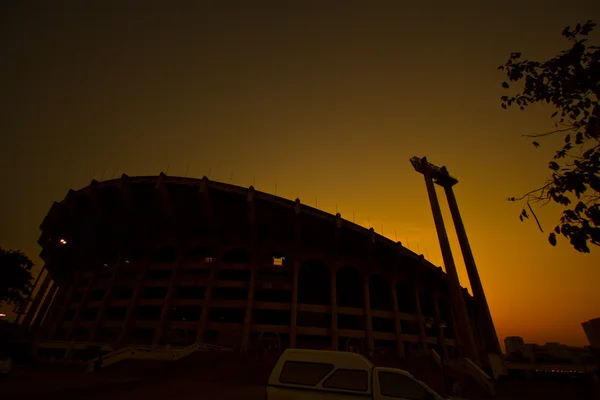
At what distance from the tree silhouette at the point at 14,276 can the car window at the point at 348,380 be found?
38528 mm

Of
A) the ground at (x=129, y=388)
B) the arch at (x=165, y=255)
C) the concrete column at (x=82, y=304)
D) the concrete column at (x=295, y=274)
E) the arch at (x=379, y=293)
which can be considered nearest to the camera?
the ground at (x=129, y=388)

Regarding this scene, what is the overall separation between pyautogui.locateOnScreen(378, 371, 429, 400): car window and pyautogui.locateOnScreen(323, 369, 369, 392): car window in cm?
34

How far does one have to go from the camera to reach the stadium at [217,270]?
3053cm

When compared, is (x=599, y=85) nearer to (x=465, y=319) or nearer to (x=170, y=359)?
(x=170, y=359)

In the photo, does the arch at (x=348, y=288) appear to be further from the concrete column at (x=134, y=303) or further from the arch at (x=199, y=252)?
the concrete column at (x=134, y=303)

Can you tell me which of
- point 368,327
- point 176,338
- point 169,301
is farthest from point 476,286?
point 169,301

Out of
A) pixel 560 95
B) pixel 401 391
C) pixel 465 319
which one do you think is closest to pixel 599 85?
pixel 560 95

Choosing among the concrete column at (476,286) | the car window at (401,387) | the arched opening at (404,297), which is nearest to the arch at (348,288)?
the arched opening at (404,297)

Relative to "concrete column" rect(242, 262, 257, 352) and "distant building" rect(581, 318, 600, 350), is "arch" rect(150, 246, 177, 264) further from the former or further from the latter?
"distant building" rect(581, 318, 600, 350)

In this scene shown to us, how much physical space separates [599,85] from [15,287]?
149 feet

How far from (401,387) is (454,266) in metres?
31.5

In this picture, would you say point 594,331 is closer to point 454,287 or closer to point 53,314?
point 454,287

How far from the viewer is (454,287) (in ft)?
107

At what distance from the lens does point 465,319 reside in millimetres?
30641
